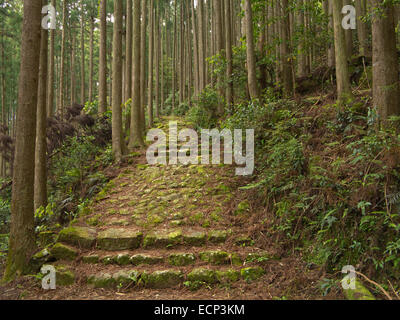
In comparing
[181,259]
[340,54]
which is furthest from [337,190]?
[340,54]

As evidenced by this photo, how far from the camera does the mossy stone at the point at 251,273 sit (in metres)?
3.84

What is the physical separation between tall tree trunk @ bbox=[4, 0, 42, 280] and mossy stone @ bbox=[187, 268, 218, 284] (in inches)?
108

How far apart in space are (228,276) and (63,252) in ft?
9.58

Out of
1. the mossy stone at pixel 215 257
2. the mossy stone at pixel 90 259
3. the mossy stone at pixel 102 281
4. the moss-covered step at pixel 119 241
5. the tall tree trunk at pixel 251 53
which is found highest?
the tall tree trunk at pixel 251 53

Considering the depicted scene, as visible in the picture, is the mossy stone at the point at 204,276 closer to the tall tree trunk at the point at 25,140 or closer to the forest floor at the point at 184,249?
the forest floor at the point at 184,249

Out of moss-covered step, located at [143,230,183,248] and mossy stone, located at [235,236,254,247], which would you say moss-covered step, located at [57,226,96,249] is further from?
mossy stone, located at [235,236,254,247]

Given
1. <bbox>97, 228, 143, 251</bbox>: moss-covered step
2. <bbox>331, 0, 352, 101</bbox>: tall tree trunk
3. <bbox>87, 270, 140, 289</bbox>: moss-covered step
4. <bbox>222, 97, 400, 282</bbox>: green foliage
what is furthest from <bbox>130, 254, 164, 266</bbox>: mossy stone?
<bbox>331, 0, 352, 101</bbox>: tall tree trunk

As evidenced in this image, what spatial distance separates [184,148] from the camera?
9430mm

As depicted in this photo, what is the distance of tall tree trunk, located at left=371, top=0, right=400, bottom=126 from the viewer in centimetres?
463

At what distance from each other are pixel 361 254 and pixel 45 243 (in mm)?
5257

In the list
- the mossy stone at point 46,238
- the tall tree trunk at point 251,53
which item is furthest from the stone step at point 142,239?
the tall tree trunk at point 251,53

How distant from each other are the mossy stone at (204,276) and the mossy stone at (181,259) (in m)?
0.31
